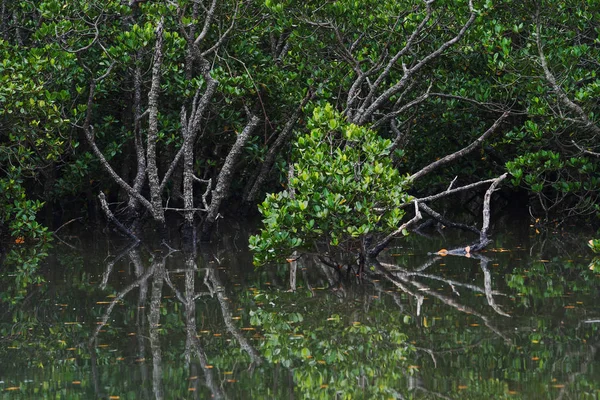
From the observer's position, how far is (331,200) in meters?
10.8

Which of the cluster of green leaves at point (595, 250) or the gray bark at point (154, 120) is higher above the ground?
the gray bark at point (154, 120)

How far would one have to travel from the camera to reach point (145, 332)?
8727 mm

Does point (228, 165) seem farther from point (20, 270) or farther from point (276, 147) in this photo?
point (20, 270)

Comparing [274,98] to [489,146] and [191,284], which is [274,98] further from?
[191,284]

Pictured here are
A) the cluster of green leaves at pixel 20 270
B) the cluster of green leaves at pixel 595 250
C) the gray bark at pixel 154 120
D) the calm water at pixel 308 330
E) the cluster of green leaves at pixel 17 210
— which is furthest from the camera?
the cluster of green leaves at pixel 17 210

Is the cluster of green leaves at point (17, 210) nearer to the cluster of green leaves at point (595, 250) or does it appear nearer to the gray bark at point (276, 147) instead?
the gray bark at point (276, 147)

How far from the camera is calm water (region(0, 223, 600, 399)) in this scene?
678cm

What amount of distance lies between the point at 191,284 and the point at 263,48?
9140 millimetres

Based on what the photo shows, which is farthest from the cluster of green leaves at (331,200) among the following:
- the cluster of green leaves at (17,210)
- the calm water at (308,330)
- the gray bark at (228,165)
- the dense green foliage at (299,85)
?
the cluster of green leaves at (17,210)

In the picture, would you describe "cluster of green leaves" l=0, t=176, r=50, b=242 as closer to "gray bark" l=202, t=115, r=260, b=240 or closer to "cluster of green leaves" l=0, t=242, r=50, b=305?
"cluster of green leaves" l=0, t=242, r=50, b=305

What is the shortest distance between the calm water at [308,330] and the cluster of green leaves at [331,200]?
0.62m

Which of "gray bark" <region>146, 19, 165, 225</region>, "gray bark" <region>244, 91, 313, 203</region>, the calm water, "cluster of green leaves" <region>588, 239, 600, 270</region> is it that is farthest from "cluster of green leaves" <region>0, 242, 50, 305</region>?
"cluster of green leaves" <region>588, 239, 600, 270</region>

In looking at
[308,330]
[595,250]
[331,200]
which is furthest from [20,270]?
[595,250]

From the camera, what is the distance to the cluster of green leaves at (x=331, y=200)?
10781 mm
